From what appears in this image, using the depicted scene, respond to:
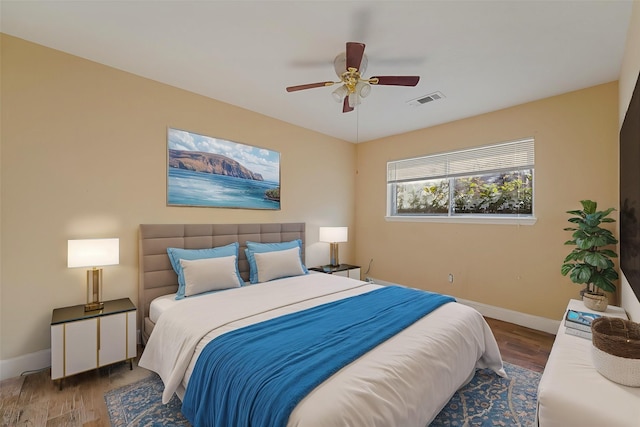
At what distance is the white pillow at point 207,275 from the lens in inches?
104

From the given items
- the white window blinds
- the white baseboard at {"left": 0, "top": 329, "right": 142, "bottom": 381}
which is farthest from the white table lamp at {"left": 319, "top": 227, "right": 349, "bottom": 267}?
the white baseboard at {"left": 0, "top": 329, "right": 142, "bottom": 381}

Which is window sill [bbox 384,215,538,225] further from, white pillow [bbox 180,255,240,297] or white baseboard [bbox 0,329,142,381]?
white baseboard [bbox 0,329,142,381]

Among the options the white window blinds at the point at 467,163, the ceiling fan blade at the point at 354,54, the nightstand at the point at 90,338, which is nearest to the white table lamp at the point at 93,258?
the nightstand at the point at 90,338

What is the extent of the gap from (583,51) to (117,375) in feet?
15.4

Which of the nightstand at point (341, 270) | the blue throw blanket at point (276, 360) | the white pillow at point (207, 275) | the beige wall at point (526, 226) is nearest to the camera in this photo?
the blue throw blanket at point (276, 360)

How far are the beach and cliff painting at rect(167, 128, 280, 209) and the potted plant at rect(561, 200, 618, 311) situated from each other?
334 cm

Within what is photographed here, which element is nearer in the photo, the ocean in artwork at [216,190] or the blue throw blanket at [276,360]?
the blue throw blanket at [276,360]

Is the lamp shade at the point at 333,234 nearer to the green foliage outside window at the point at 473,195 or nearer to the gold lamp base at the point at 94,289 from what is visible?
the green foliage outside window at the point at 473,195

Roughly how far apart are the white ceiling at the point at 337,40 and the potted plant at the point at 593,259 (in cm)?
139

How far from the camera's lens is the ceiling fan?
2.01 m

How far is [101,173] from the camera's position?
2.61m

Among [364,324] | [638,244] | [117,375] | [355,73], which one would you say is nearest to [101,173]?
[117,375]

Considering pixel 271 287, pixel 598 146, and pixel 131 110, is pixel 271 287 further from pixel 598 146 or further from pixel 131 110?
pixel 598 146

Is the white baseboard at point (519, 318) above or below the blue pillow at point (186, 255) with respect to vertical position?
below
